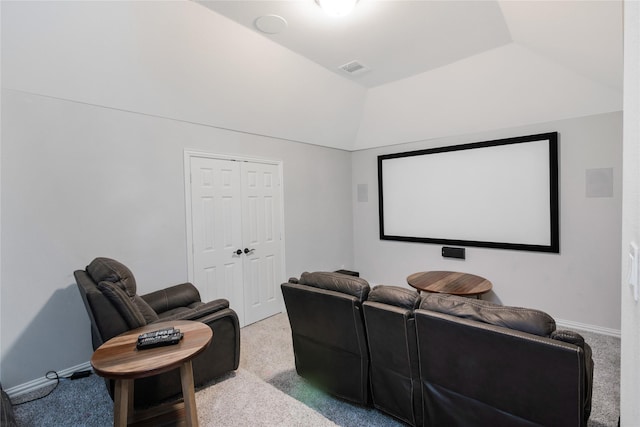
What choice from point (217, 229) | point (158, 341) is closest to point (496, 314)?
point (158, 341)

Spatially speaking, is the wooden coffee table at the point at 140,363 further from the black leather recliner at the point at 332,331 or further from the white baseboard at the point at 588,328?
the white baseboard at the point at 588,328

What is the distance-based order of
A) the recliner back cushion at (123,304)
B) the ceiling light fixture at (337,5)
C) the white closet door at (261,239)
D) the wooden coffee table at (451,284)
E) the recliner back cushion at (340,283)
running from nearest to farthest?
the recliner back cushion at (123,304), the recliner back cushion at (340,283), the ceiling light fixture at (337,5), the wooden coffee table at (451,284), the white closet door at (261,239)

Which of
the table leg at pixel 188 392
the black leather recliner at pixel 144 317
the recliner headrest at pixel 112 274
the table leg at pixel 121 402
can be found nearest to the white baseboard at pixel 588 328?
the black leather recliner at pixel 144 317

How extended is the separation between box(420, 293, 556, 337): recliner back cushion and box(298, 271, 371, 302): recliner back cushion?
40 centimetres

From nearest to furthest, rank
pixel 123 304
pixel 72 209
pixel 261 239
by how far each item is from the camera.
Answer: pixel 123 304, pixel 72 209, pixel 261 239

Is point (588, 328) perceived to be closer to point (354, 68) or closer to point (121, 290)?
point (354, 68)

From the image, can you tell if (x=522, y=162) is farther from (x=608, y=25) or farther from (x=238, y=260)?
(x=238, y=260)

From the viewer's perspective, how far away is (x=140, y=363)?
5.36ft

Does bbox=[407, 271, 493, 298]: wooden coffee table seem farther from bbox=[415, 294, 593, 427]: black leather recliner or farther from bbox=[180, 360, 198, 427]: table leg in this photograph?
bbox=[180, 360, 198, 427]: table leg

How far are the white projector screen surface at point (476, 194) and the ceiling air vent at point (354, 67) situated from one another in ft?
5.30

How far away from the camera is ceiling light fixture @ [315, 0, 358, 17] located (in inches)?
89.9

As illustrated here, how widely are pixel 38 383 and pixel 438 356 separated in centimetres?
318

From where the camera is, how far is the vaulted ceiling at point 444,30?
2.30 meters

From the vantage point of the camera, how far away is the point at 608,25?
84.5 inches
